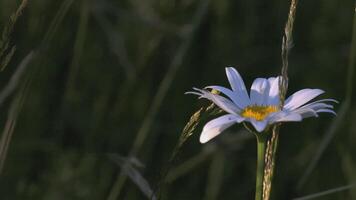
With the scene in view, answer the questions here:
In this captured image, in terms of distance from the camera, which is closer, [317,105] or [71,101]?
[317,105]

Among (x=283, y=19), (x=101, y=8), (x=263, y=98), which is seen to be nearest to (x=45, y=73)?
(x=101, y=8)

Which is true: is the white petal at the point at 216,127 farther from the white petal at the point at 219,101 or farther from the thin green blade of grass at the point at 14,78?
the thin green blade of grass at the point at 14,78

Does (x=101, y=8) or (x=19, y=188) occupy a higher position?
(x=101, y=8)

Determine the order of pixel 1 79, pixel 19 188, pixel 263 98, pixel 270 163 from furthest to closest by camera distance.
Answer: pixel 1 79, pixel 19 188, pixel 263 98, pixel 270 163

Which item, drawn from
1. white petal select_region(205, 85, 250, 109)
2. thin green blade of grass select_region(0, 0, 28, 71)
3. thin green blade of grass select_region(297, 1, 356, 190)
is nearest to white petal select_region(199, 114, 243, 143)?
white petal select_region(205, 85, 250, 109)

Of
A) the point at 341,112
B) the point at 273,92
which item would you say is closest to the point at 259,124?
the point at 273,92

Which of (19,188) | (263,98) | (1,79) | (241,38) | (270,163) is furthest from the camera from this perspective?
(241,38)

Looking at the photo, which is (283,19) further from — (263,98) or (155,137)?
(263,98)
